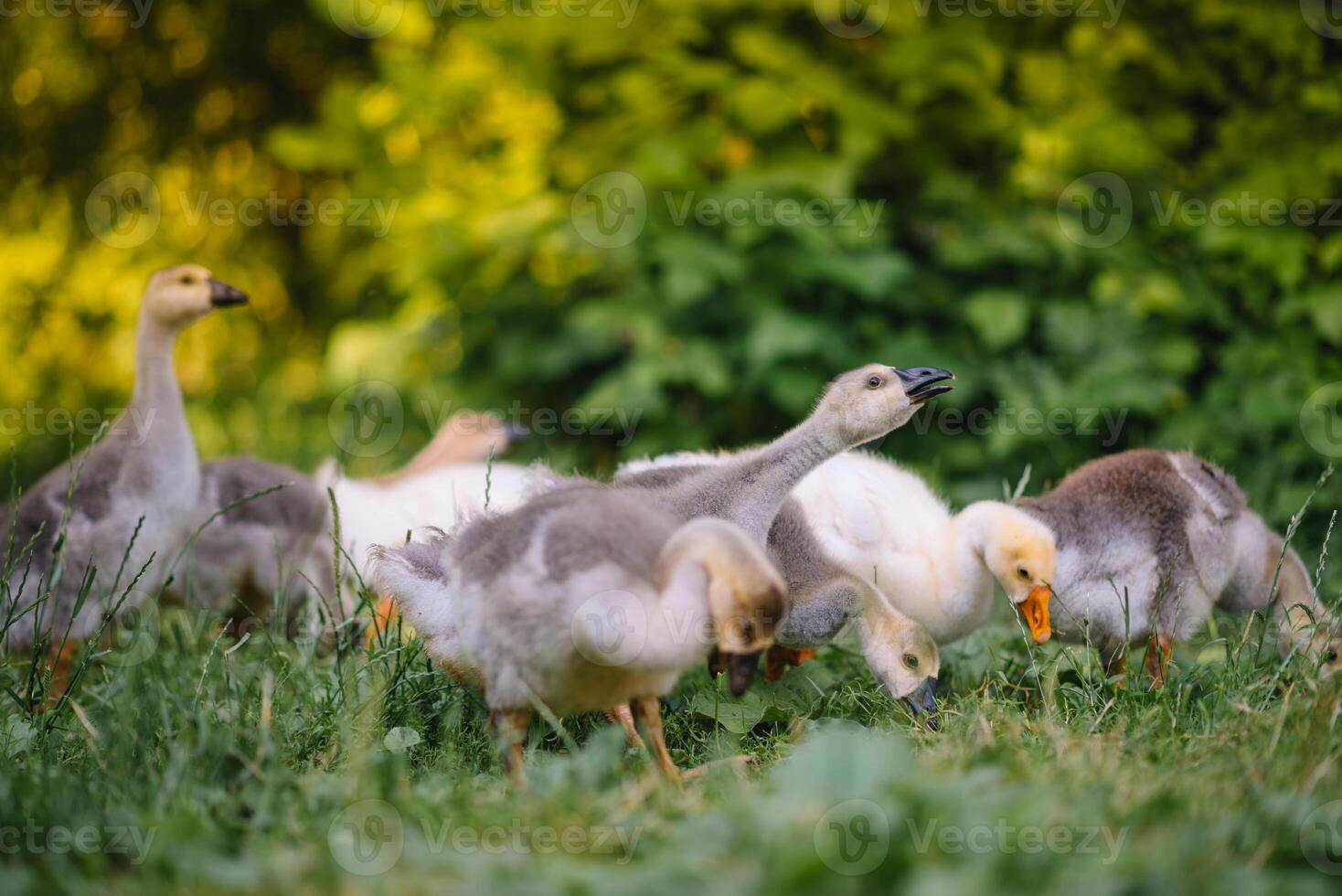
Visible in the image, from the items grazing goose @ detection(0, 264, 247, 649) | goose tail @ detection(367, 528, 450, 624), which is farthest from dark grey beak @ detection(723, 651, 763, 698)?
grazing goose @ detection(0, 264, 247, 649)

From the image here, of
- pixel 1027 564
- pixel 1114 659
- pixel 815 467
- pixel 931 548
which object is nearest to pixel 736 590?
pixel 815 467

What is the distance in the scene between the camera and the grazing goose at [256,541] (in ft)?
16.4

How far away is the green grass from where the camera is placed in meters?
2.19

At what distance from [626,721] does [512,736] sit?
66 centimetres

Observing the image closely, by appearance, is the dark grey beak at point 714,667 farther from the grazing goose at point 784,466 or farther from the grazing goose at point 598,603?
the grazing goose at point 598,603

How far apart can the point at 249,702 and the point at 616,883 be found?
177 centimetres

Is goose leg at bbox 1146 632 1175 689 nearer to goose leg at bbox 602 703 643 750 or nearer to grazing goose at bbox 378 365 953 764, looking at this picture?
grazing goose at bbox 378 365 953 764

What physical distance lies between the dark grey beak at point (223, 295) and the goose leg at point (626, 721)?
2510 mm

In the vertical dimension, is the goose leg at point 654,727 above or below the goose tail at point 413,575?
below

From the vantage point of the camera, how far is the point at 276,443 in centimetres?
724

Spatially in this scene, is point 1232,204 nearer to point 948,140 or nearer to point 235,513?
point 948,140

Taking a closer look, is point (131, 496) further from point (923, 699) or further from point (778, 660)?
point (923, 699)

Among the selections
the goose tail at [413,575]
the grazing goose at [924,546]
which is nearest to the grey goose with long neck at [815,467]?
the grazing goose at [924,546]

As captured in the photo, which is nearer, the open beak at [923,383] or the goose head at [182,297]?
the open beak at [923,383]
